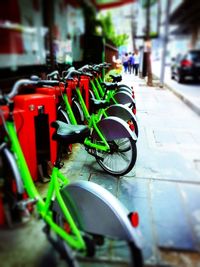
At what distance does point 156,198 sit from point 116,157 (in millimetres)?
1064

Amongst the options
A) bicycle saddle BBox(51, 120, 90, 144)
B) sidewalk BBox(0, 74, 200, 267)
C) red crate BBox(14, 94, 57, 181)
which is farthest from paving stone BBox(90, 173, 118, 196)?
bicycle saddle BBox(51, 120, 90, 144)

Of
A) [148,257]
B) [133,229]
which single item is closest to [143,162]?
[148,257]

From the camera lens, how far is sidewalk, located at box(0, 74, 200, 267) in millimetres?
2170

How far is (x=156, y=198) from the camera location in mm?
3016

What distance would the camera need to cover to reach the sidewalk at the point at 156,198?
7.12 ft

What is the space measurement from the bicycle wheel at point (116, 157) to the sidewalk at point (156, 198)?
118mm

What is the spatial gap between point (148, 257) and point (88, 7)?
264 cm

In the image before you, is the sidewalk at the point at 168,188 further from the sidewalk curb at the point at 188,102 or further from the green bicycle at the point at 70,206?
the sidewalk curb at the point at 188,102

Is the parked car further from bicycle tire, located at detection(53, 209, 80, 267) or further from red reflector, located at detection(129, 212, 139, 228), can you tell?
bicycle tire, located at detection(53, 209, 80, 267)

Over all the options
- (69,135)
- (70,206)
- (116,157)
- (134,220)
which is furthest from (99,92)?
(134,220)

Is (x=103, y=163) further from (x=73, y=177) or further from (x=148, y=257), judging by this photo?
(x=148, y=257)

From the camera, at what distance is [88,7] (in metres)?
2.91

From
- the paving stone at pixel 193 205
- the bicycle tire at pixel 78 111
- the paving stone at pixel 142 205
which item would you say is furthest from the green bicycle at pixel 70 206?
the bicycle tire at pixel 78 111

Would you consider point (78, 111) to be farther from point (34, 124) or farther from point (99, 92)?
point (99, 92)
